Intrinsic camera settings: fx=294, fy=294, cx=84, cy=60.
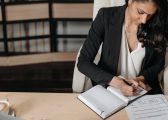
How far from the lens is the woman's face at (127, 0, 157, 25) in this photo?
1.51m

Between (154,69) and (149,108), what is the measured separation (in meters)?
0.51

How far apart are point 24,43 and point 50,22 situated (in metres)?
0.42

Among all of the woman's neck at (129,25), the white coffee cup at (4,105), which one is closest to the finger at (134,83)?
the woman's neck at (129,25)

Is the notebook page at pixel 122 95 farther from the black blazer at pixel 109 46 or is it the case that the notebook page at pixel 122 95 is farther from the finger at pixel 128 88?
the black blazer at pixel 109 46

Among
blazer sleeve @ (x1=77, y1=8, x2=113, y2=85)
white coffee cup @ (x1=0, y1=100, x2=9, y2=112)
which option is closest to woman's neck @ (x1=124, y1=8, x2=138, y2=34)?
blazer sleeve @ (x1=77, y1=8, x2=113, y2=85)

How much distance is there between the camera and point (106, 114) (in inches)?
49.0

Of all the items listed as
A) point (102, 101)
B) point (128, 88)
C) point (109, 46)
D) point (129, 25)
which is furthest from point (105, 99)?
point (129, 25)

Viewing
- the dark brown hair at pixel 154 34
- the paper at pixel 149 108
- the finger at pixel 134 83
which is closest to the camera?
the paper at pixel 149 108

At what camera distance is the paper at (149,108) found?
123cm

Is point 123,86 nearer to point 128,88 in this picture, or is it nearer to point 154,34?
point 128,88

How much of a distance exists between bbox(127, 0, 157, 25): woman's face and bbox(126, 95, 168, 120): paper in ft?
1.44

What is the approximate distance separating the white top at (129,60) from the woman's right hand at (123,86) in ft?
0.81

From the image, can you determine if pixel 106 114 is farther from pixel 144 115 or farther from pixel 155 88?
pixel 155 88

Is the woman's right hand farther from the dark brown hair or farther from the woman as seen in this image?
the dark brown hair
